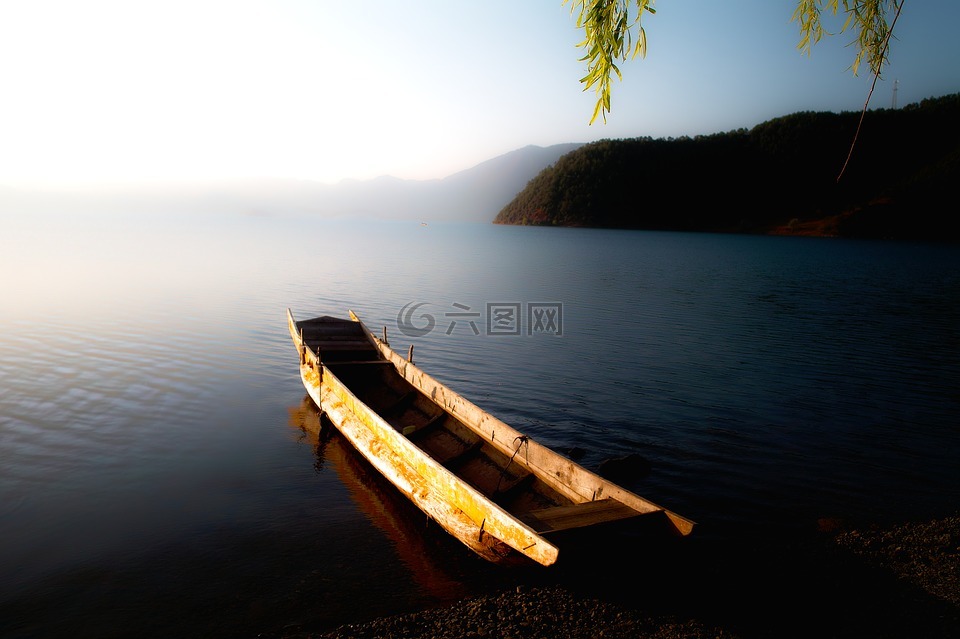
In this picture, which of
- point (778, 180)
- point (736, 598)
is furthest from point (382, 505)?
point (778, 180)

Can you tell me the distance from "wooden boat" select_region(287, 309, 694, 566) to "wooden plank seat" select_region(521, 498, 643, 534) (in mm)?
13

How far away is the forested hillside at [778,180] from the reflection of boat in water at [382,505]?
137m

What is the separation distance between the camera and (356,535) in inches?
341

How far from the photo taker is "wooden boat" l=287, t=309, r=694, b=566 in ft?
21.6

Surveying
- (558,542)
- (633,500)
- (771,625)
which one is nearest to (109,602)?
(558,542)

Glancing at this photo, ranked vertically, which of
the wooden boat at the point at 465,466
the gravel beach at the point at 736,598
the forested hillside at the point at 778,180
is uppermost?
the forested hillside at the point at 778,180

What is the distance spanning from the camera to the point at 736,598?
22.6 ft

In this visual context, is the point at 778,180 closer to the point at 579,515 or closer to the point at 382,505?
the point at 382,505

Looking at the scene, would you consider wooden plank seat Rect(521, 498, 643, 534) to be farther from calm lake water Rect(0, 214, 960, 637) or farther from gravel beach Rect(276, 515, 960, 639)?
calm lake water Rect(0, 214, 960, 637)

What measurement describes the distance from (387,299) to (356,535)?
82.0 ft

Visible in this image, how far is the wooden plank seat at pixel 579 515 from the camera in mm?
6379

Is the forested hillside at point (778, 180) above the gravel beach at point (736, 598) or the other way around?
above

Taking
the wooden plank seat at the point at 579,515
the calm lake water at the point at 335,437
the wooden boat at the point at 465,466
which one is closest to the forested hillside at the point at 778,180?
the calm lake water at the point at 335,437

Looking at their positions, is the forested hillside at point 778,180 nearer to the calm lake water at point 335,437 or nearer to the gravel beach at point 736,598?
the calm lake water at point 335,437
